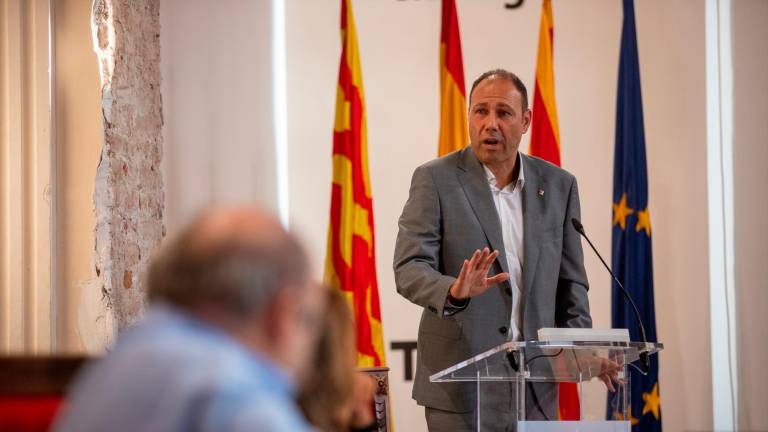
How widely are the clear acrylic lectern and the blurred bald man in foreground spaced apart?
165cm

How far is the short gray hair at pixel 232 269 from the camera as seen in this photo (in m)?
0.92

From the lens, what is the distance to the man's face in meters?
3.43

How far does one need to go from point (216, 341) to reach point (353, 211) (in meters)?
4.27

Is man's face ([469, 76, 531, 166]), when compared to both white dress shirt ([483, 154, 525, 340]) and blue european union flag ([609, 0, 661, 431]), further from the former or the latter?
blue european union flag ([609, 0, 661, 431])

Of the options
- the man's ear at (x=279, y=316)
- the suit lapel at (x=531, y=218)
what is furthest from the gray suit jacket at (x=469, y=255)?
the man's ear at (x=279, y=316)

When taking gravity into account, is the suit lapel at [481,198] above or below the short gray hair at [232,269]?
above

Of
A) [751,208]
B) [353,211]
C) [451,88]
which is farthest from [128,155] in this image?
[751,208]

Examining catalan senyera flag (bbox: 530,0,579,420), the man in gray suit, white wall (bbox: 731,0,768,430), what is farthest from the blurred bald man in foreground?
white wall (bbox: 731,0,768,430)

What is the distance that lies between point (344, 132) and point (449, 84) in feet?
2.13

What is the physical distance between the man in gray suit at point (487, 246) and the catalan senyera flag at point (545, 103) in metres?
1.65

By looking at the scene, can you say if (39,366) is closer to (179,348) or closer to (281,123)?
(179,348)

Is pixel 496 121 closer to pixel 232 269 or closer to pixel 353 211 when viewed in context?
pixel 353 211

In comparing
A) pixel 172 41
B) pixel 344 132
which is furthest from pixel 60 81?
pixel 344 132

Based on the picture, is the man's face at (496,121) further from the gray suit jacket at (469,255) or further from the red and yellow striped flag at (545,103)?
the red and yellow striped flag at (545,103)
